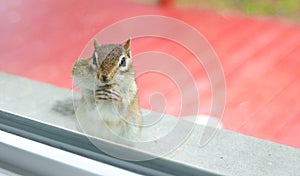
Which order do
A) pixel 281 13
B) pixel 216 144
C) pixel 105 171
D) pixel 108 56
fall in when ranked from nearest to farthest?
pixel 105 171
pixel 108 56
pixel 216 144
pixel 281 13

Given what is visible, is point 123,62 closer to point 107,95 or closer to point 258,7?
point 107,95

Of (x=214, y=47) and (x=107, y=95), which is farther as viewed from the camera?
(x=214, y=47)

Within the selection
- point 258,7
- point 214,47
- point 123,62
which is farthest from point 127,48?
point 258,7

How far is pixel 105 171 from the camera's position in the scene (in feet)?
1.72

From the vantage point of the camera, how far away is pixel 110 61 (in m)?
0.63

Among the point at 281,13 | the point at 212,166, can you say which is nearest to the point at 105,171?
the point at 212,166

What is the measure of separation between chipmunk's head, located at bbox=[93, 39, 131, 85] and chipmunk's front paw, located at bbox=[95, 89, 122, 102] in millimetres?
15

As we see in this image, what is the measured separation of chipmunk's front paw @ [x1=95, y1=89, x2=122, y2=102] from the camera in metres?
0.63

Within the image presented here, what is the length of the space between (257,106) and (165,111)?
552 millimetres

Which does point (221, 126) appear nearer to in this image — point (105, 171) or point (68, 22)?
point (105, 171)

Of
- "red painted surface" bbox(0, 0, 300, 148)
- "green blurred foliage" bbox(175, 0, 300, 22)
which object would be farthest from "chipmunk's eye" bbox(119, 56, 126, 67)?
"green blurred foliage" bbox(175, 0, 300, 22)

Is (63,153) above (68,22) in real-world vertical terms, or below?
below

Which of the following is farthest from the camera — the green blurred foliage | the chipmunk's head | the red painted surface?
the green blurred foliage

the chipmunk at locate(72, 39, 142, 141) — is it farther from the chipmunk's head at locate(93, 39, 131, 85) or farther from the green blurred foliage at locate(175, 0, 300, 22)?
the green blurred foliage at locate(175, 0, 300, 22)
